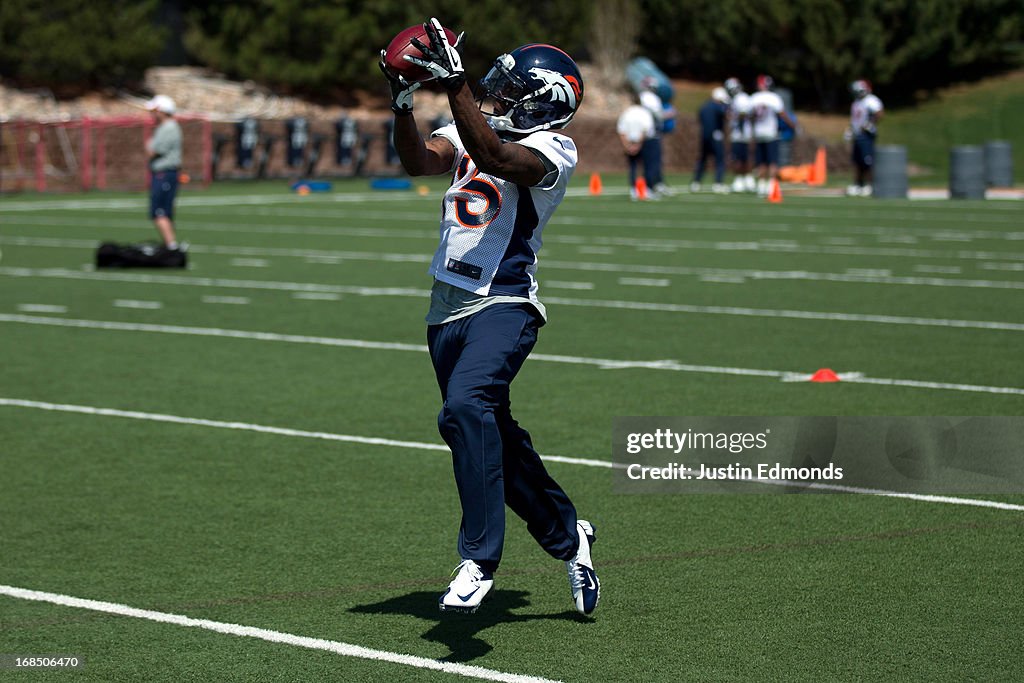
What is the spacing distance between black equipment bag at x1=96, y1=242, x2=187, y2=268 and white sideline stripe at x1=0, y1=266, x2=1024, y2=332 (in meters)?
0.35

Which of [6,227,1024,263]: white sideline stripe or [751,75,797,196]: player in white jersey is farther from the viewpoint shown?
[751,75,797,196]: player in white jersey

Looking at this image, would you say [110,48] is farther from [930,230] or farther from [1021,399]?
[1021,399]

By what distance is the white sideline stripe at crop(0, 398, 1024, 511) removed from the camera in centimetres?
782

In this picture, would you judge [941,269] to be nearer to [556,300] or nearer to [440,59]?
[556,300]

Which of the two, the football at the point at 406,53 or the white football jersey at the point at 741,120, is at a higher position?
the football at the point at 406,53

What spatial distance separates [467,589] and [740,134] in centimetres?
3024

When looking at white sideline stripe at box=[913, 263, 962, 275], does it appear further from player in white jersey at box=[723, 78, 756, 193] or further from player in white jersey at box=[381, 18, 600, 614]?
player in white jersey at box=[723, 78, 756, 193]

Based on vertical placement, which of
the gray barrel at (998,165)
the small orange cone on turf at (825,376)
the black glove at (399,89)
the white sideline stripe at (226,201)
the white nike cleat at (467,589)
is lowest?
the white sideline stripe at (226,201)

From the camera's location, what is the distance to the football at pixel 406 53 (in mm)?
5305

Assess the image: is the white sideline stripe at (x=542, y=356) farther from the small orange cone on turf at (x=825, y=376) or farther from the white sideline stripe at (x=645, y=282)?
the white sideline stripe at (x=645, y=282)

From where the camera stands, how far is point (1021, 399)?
10344 millimetres

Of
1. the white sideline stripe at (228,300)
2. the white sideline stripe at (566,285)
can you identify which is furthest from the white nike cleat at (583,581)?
the white sideline stripe at (566,285)

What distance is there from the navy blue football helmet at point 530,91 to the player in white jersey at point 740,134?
29105 mm

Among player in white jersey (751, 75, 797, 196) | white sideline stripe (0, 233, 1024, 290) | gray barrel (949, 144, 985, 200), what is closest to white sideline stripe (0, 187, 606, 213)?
player in white jersey (751, 75, 797, 196)
